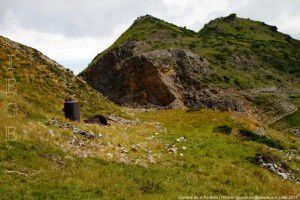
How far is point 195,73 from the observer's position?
225ft

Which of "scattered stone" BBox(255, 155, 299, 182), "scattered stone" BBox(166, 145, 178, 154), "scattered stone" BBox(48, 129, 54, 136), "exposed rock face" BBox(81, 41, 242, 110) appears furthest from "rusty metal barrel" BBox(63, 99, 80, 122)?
"exposed rock face" BBox(81, 41, 242, 110)

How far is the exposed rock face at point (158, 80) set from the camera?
6269 cm

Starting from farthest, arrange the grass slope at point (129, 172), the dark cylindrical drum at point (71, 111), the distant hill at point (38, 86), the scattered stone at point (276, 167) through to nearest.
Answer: the dark cylindrical drum at point (71, 111) < the distant hill at point (38, 86) < the scattered stone at point (276, 167) < the grass slope at point (129, 172)

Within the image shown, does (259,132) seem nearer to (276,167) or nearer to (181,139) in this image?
(181,139)

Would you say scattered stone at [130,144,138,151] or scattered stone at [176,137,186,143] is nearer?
scattered stone at [130,144,138,151]

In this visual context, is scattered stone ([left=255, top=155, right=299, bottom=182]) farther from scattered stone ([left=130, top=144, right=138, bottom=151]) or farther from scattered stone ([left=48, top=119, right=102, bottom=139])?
scattered stone ([left=48, top=119, right=102, bottom=139])

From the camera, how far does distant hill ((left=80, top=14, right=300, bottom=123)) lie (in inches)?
2469

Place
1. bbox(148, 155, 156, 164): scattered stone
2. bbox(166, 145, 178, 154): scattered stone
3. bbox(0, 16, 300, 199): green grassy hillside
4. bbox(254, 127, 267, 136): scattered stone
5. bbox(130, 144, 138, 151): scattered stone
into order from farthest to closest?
1. bbox(254, 127, 267, 136): scattered stone
2. bbox(166, 145, 178, 154): scattered stone
3. bbox(130, 144, 138, 151): scattered stone
4. bbox(148, 155, 156, 164): scattered stone
5. bbox(0, 16, 300, 199): green grassy hillside

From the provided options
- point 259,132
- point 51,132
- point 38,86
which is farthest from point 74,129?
point 259,132

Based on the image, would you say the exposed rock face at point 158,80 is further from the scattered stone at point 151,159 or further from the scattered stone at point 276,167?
the scattered stone at point 151,159

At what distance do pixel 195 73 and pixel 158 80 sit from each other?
762 centimetres

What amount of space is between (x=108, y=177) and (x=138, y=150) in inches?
266

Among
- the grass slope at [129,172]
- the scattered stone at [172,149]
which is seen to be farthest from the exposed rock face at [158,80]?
the grass slope at [129,172]

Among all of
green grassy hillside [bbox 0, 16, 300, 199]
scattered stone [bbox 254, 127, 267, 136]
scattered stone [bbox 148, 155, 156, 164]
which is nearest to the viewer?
green grassy hillside [bbox 0, 16, 300, 199]
